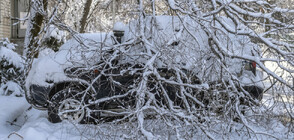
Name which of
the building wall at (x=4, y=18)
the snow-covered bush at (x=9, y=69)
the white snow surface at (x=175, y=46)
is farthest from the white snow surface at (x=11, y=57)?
Answer: the building wall at (x=4, y=18)

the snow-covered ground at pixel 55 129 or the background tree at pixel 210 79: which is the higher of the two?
the background tree at pixel 210 79

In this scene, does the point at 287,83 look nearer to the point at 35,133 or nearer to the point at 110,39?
the point at 110,39

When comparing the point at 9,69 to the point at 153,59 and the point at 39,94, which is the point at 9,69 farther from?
the point at 153,59

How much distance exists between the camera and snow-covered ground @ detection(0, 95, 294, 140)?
440 cm

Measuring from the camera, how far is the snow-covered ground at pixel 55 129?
4.40 m

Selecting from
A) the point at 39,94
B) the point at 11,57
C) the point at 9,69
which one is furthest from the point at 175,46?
the point at 11,57

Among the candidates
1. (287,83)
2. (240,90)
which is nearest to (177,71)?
(240,90)

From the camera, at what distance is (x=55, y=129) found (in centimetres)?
558

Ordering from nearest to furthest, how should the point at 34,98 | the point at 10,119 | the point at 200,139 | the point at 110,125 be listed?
1. the point at 110,125
2. the point at 200,139
3. the point at 34,98
4. the point at 10,119

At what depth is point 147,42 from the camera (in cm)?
452

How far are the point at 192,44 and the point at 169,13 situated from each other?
0.66 metres

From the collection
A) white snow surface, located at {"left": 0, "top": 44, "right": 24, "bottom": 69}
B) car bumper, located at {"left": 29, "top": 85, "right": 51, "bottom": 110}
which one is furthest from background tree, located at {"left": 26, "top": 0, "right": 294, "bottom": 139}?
white snow surface, located at {"left": 0, "top": 44, "right": 24, "bottom": 69}

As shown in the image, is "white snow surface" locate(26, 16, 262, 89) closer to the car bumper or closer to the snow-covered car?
the snow-covered car

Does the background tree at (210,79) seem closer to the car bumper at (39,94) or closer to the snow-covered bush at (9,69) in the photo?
the car bumper at (39,94)
